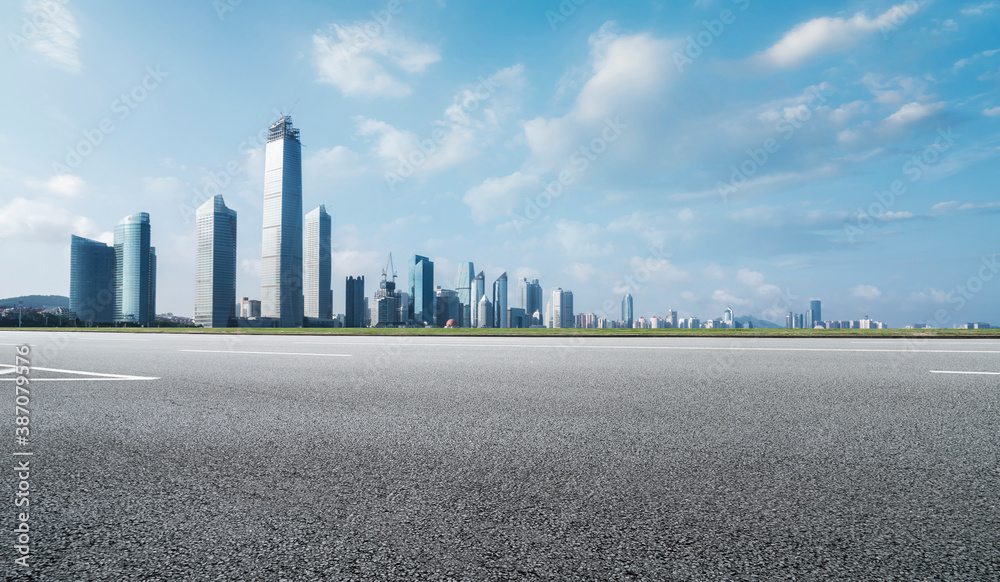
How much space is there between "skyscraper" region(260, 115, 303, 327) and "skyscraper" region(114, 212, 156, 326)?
40.3m

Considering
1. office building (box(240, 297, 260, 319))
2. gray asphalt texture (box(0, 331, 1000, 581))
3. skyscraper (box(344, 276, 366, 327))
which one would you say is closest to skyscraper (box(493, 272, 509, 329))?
skyscraper (box(344, 276, 366, 327))

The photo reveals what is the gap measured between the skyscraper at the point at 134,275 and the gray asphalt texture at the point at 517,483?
362 feet

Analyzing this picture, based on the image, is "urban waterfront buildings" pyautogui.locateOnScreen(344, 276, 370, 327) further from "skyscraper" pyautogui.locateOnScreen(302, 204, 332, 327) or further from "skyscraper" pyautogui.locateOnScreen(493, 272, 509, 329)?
"skyscraper" pyautogui.locateOnScreen(493, 272, 509, 329)

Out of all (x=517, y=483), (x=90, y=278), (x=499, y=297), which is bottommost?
(x=517, y=483)

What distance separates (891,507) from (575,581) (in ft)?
4.66

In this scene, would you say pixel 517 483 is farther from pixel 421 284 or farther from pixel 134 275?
pixel 421 284

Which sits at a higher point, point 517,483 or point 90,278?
point 90,278

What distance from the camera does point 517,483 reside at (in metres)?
2.14

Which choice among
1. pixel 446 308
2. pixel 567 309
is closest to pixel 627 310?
pixel 567 309

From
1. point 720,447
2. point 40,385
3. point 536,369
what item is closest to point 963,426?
point 720,447

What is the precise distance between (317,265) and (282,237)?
26.7 meters

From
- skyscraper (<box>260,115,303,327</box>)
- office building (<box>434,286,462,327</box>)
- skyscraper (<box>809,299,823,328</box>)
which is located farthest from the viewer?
skyscraper (<box>260,115,303,327</box>)

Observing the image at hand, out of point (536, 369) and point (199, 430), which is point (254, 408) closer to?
point (199, 430)

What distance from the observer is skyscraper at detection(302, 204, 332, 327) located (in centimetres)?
16000
